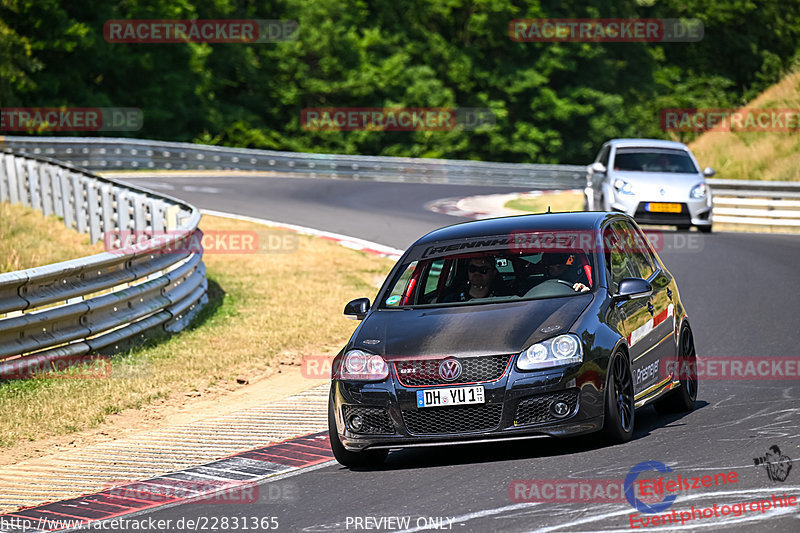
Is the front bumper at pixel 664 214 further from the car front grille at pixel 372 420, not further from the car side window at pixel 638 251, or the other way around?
the car front grille at pixel 372 420

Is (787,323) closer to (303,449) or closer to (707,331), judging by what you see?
(707,331)

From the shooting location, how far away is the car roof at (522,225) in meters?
8.77

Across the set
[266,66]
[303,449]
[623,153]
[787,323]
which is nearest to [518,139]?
[266,66]

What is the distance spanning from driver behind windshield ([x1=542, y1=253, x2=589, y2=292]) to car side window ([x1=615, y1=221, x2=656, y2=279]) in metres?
0.74

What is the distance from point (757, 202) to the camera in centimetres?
2548

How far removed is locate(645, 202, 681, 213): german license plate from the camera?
70.9 feet

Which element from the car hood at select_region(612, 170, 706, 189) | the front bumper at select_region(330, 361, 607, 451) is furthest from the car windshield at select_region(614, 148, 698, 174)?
the front bumper at select_region(330, 361, 607, 451)

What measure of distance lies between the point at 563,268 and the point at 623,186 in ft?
45.4

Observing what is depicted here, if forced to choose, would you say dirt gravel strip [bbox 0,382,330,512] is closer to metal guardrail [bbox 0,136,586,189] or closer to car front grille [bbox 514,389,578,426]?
car front grille [bbox 514,389,578,426]

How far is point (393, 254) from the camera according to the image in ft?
67.0

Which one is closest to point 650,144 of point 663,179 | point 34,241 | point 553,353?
point 663,179

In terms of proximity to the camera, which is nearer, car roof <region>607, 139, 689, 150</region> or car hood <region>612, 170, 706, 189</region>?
car hood <region>612, 170, 706, 189</region>

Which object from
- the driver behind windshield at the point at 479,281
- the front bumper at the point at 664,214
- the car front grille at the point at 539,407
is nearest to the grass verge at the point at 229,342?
the driver behind windshield at the point at 479,281

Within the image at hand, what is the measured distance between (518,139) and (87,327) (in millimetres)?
53998
